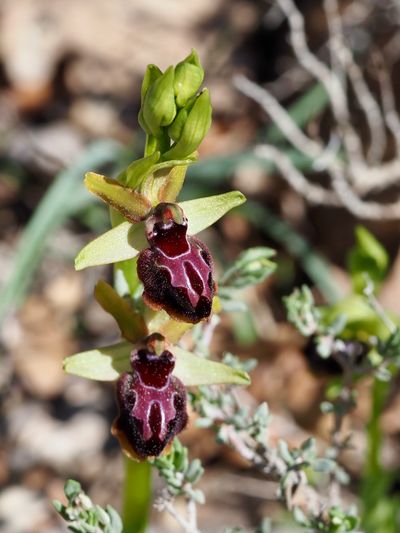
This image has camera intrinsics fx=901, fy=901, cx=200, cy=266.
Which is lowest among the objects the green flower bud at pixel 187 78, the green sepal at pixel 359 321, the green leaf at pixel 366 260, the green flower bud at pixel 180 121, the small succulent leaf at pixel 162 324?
the green sepal at pixel 359 321

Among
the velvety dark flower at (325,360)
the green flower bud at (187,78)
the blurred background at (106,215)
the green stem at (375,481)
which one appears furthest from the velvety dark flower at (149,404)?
the blurred background at (106,215)

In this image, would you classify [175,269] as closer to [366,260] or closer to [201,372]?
[201,372]

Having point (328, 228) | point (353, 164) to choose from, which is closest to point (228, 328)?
point (328, 228)

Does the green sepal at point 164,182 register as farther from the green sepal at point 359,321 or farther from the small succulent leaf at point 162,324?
the green sepal at point 359,321

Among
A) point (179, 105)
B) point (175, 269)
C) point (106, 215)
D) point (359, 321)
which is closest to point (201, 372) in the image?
point (175, 269)

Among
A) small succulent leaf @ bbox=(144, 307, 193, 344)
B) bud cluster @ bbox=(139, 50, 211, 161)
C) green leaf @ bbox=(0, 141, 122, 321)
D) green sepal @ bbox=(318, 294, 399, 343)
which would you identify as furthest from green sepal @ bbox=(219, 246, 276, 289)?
green leaf @ bbox=(0, 141, 122, 321)
